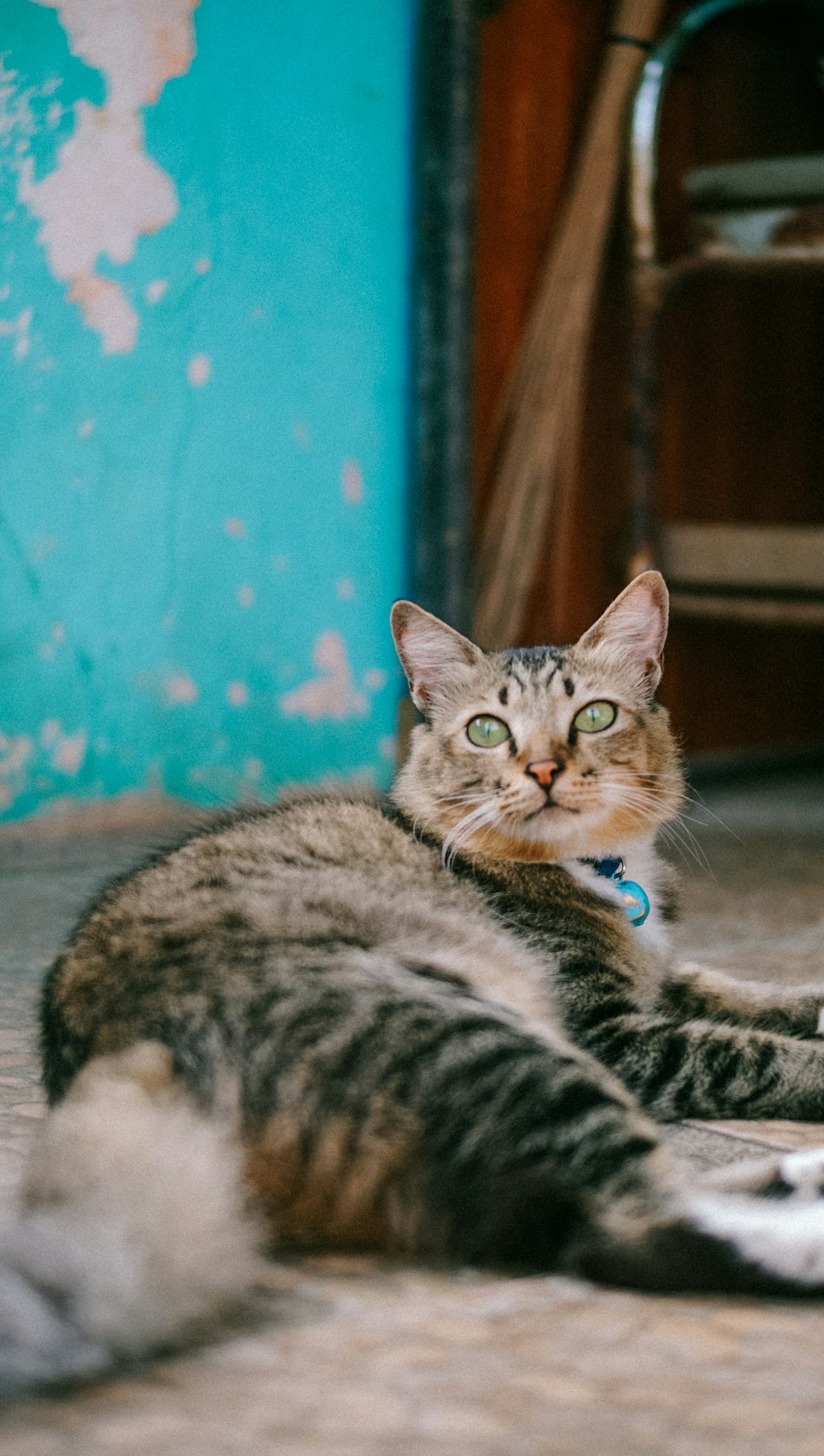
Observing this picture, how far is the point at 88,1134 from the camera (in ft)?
3.13

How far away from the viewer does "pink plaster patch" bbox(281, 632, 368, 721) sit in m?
2.69

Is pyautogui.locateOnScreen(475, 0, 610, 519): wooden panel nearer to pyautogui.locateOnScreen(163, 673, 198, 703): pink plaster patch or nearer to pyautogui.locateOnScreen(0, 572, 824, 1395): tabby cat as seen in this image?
pyautogui.locateOnScreen(163, 673, 198, 703): pink plaster patch

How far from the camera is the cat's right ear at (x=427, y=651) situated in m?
1.57

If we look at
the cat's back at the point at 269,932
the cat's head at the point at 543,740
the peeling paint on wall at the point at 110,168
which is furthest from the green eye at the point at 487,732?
the peeling paint on wall at the point at 110,168

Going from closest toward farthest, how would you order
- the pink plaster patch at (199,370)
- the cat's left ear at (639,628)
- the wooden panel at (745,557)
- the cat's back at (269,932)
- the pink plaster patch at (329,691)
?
the cat's back at (269,932) < the cat's left ear at (639,628) < the pink plaster patch at (199,370) < the pink plaster patch at (329,691) < the wooden panel at (745,557)

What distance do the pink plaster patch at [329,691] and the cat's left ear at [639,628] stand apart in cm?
118

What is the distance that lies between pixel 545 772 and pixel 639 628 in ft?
0.76

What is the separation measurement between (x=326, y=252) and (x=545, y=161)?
625mm

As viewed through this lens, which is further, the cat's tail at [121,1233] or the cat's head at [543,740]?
the cat's head at [543,740]

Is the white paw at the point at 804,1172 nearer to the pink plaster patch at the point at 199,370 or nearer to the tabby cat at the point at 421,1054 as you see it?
the tabby cat at the point at 421,1054

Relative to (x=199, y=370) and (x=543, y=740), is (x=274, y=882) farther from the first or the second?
(x=199, y=370)

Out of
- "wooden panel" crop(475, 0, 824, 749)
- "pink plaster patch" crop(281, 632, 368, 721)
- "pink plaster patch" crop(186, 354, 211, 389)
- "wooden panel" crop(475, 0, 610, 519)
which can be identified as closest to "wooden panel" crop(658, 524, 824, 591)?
"wooden panel" crop(475, 0, 824, 749)

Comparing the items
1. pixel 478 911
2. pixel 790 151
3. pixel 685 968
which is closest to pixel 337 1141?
pixel 478 911

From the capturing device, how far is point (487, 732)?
1503 mm
